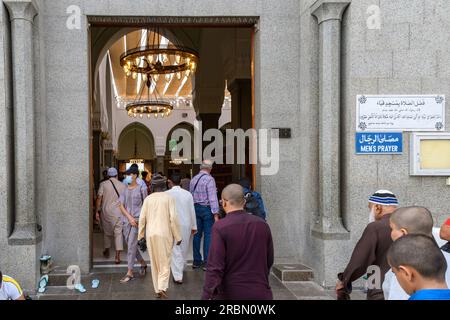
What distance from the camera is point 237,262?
3424mm

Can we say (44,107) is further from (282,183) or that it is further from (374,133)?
(374,133)

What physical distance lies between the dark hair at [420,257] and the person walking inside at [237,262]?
1346 mm

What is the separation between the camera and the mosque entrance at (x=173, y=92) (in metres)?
7.87

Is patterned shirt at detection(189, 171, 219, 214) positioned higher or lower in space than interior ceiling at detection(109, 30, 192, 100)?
lower

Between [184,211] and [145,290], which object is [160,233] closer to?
[145,290]

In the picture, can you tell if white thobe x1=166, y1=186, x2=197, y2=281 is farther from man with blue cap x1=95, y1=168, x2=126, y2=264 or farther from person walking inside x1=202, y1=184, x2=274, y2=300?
person walking inside x1=202, y1=184, x2=274, y2=300

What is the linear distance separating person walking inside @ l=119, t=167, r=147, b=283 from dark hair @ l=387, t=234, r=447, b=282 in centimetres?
496

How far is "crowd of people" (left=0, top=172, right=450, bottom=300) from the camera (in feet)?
7.08

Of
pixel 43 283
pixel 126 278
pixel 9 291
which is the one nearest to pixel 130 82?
pixel 126 278

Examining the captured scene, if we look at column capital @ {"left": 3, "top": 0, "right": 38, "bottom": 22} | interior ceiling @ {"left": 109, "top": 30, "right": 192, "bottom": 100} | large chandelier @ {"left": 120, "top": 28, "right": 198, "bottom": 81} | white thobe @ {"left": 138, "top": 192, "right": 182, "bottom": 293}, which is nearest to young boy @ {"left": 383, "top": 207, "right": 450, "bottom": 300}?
white thobe @ {"left": 138, "top": 192, "right": 182, "bottom": 293}

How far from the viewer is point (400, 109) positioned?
6469mm

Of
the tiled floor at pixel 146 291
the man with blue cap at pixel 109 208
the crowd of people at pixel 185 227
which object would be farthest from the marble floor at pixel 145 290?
the man with blue cap at pixel 109 208

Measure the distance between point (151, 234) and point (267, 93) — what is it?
9.17 feet
